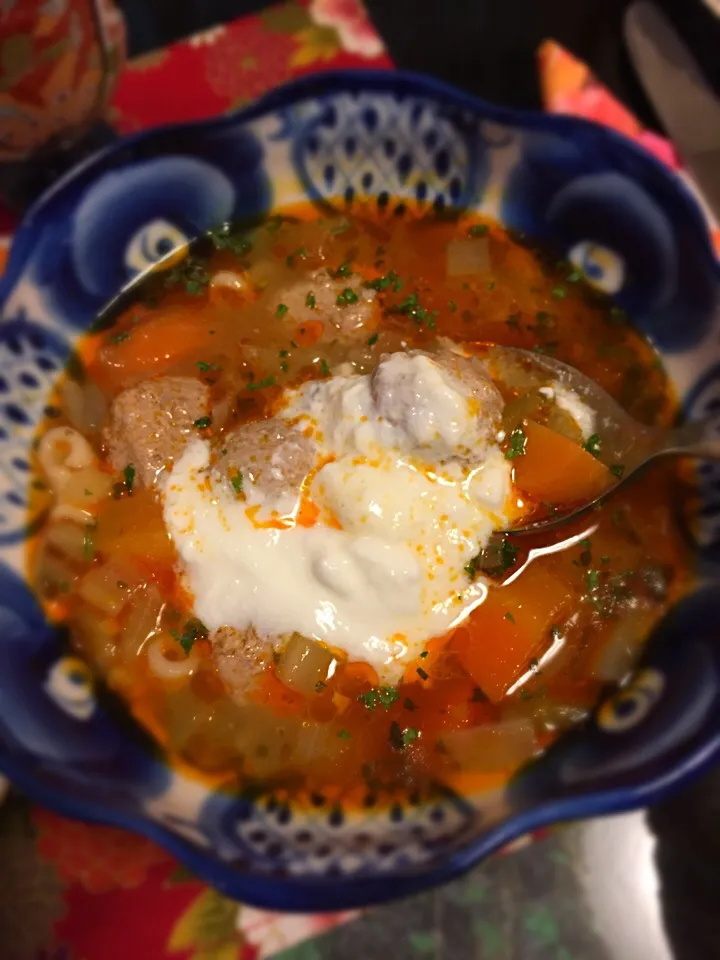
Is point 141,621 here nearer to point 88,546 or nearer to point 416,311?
point 88,546

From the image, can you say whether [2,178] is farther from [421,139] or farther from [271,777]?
[271,777]

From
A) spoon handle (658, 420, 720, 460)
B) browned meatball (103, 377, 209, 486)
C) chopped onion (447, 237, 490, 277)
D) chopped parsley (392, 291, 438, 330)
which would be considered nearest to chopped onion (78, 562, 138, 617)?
browned meatball (103, 377, 209, 486)

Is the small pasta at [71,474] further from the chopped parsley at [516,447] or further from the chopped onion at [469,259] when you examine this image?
the chopped onion at [469,259]

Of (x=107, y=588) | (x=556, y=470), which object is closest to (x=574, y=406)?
(x=556, y=470)

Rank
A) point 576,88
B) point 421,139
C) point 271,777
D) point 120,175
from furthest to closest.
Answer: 1. point 576,88
2. point 421,139
3. point 120,175
4. point 271,777

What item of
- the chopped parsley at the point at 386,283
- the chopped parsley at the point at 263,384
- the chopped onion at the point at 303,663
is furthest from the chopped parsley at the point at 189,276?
the chopped onion at the point at 303,663

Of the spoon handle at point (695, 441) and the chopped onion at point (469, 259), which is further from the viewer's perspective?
the chopped onion at point (469, 259)

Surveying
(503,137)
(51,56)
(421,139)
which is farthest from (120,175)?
(503,137)
